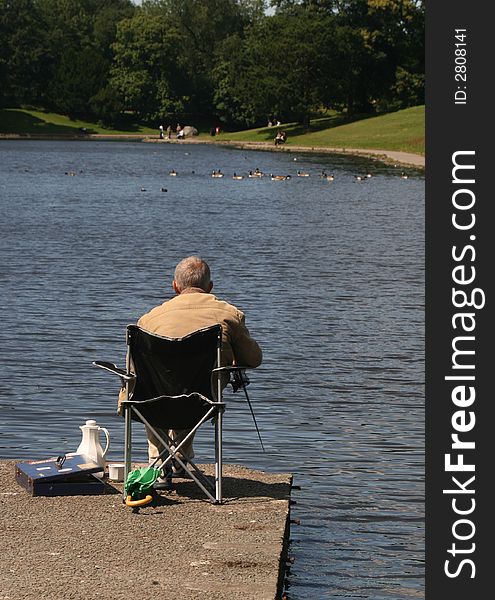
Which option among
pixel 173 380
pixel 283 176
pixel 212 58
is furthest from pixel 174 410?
pixel 212 58

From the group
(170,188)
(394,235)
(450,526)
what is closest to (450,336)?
(450,526)

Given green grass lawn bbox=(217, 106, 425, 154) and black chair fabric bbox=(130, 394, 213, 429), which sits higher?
green grass lawn bbox=(217, 106, 425, 154)

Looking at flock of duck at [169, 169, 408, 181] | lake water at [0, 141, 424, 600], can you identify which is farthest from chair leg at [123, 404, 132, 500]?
flock of duck at [169, 169, 408, 181]

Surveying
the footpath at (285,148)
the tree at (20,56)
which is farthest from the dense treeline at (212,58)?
the footpath at (285,148)

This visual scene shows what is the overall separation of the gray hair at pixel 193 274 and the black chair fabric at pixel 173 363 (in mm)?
642

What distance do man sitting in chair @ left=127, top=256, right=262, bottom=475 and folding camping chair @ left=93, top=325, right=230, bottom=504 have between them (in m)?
0.28

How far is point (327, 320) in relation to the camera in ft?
60.7

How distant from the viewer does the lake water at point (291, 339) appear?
9.05m

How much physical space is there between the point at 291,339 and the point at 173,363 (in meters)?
9.07

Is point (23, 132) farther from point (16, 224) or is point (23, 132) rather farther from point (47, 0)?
point (16, 224)

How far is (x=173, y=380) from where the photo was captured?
7707mm

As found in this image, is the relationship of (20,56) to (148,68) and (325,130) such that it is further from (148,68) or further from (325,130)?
(325,130)

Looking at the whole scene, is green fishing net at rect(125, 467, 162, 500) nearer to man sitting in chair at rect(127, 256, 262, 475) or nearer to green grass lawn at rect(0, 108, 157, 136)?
man sitting in chair at rect(127, 256, 262, 475)

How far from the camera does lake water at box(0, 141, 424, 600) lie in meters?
A: 9.05
